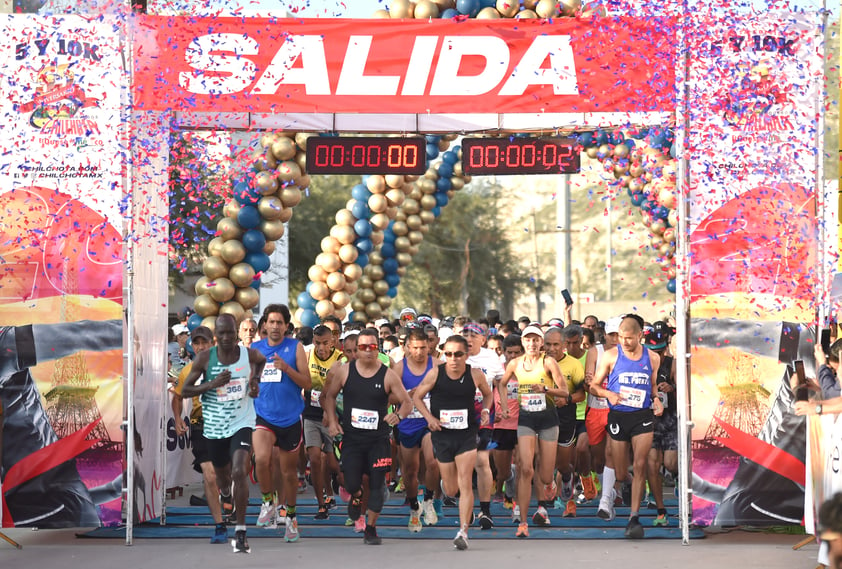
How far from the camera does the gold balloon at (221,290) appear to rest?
1733 centimetres

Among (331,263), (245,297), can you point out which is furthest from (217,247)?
(331,263)

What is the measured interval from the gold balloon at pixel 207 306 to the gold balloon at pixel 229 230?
862 millimetres

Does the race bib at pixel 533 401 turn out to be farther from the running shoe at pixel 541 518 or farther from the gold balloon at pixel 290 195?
the gold balloon at pixel 290 195

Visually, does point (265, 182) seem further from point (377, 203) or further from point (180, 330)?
point (377, 203)

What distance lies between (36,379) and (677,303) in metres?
5.71

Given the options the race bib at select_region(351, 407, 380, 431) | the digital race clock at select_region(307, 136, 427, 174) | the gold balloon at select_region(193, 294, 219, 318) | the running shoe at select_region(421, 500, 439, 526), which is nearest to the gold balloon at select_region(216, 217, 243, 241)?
the gold balloon at select_region(193, 294, 219, 318)

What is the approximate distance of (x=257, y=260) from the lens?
17.8 m

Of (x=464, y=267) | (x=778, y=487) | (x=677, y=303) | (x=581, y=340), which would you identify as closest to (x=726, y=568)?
(x=778, y=487)

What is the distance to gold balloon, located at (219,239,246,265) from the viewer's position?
1747 cm

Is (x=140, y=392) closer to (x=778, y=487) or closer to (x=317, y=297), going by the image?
(x=778, y=487)

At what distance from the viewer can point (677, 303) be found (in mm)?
11211

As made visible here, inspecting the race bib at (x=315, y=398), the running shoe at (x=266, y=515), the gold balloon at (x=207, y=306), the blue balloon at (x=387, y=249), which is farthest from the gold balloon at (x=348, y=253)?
the running shoe at (x=266, y=515)

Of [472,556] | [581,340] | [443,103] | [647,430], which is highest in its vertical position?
[443,103]

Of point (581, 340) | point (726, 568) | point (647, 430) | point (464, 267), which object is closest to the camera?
point (726, 568)
